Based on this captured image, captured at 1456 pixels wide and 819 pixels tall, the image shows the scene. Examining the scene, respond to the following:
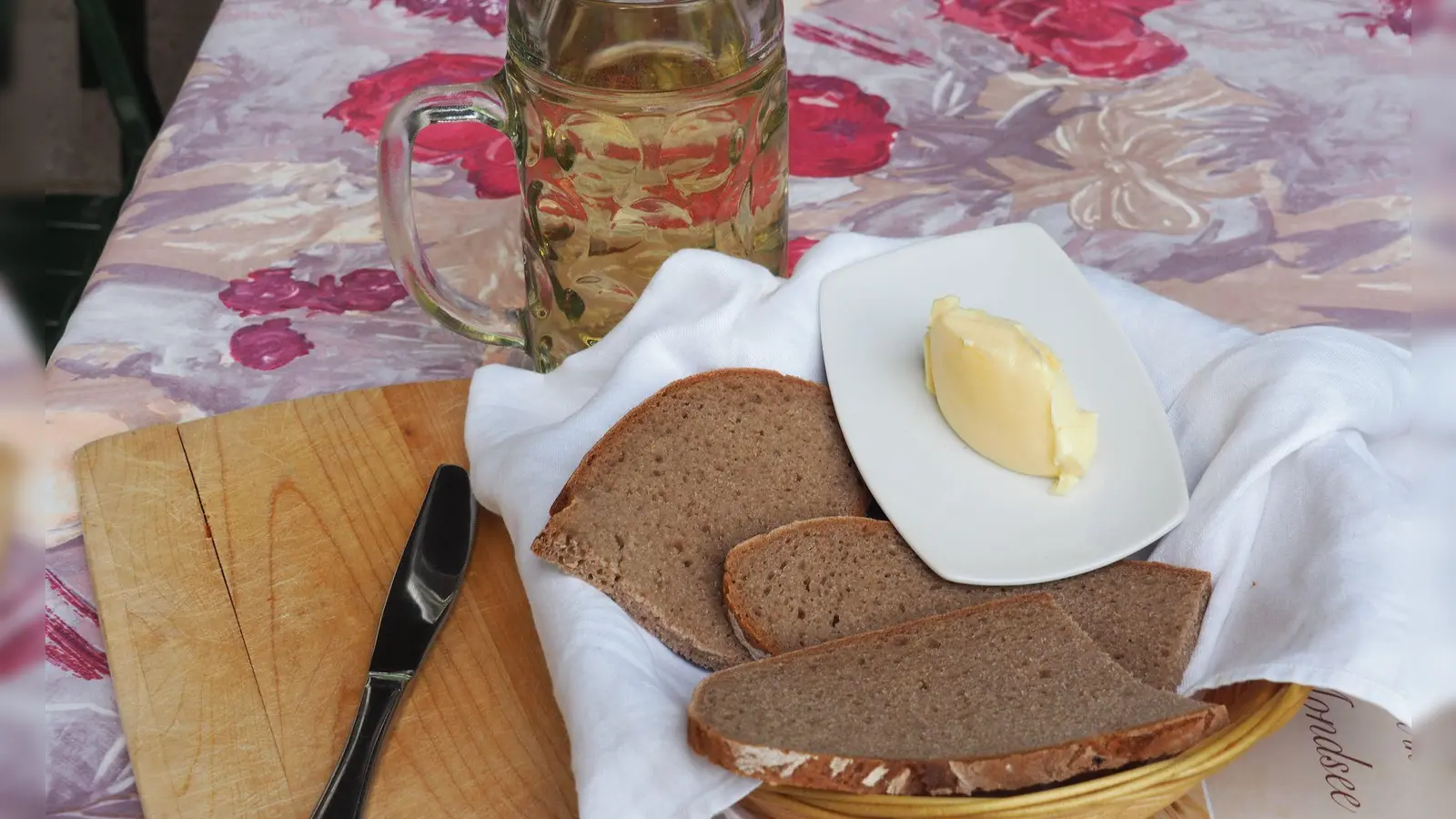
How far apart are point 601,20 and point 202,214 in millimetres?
642

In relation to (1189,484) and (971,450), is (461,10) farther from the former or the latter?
(1189,484)

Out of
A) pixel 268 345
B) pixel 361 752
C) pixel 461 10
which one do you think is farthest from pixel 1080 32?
pixel 361 752

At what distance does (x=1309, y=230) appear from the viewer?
1346 mm

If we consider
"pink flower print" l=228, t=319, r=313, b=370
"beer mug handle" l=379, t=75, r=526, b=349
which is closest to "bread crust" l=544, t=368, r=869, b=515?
"beer mug handle" l=379, t=75, r=526, b=349

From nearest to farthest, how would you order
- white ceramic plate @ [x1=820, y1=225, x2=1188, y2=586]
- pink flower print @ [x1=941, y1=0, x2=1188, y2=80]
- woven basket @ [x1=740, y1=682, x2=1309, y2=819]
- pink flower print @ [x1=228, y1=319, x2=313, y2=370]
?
woven basket @ [x1=740, y1=682, x2=1309, y2=819]
white ceramic plate @ [x1=820, y1=225, x2=1188, y2=586]
pink flower print @ [x1=228, y1=319, x2=313, y2=370]
pink flower print @ [x1=941, y1=0, x2=1188, y2=80]

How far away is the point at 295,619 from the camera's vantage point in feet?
3.01

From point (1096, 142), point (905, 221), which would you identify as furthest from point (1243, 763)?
point (1096, 142)

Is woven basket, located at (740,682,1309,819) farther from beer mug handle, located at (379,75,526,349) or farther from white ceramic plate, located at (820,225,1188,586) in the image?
beer mug handle, located at (379,75,526,349)

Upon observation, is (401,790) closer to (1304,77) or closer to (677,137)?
(677,137)

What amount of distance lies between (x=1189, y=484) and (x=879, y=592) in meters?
0.27

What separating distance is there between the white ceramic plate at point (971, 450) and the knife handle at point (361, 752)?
0.37 m

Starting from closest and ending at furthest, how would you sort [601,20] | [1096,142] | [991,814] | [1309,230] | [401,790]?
[991,814] → [401,790] → [601,20] → [1309,230] → [1096,142]

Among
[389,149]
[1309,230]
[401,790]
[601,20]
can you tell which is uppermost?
[601,20]

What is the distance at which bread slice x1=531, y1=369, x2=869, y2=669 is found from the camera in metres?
0.83
